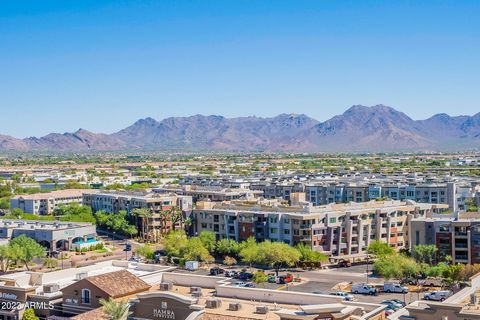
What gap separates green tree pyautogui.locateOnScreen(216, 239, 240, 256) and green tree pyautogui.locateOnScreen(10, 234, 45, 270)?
2396 centimetres

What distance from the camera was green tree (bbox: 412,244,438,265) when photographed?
8206cm

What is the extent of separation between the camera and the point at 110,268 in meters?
55.7

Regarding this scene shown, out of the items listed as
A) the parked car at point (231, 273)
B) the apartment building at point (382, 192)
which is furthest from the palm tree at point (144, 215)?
the apartment building at point (382, 192)

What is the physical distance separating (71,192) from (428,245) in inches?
3985

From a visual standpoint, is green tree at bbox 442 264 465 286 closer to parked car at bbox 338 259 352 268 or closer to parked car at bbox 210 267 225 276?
parked car at bbox 338 259 352 268

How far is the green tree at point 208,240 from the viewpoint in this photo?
322 ft

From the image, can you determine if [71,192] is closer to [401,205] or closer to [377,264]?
[401,205]

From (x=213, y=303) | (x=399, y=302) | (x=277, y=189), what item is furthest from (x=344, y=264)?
(x=277, y=189)

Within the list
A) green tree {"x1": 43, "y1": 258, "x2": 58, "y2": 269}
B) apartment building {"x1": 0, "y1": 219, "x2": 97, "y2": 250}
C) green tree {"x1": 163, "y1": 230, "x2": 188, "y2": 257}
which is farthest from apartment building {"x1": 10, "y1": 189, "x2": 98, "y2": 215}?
green tree {"x1": 163, "y1": 230, "x2": 188, "y2": 257}

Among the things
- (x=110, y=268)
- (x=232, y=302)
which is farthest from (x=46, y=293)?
(x=232, y=302)

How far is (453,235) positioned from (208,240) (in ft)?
107

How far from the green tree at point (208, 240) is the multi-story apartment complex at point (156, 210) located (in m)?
20.0

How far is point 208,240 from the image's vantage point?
99000mm

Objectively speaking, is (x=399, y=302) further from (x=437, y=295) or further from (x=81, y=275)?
(x=81, y=275)
